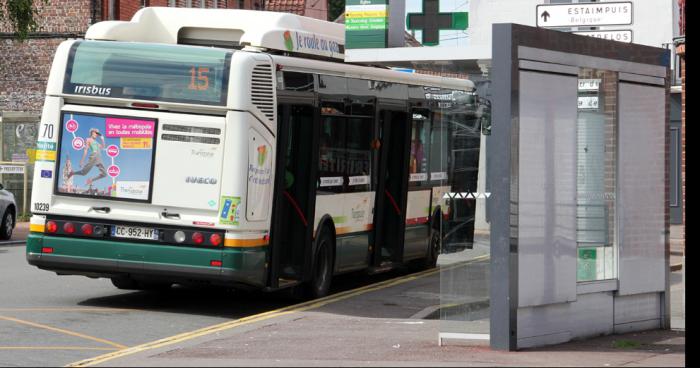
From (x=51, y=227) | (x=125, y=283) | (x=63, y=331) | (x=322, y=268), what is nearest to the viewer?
(x=63, y=331)

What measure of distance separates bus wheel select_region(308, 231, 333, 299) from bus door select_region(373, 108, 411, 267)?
1.57m

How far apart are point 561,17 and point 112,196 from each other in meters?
5.14

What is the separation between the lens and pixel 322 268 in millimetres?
16750

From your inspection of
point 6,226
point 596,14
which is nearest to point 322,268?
point 596,14

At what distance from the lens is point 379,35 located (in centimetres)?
1338

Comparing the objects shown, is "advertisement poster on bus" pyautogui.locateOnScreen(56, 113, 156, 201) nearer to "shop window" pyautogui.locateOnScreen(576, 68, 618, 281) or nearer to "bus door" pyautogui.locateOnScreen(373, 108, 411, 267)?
"bus door" pyautogui.locateOnScreen(373, 108, 411, 267)

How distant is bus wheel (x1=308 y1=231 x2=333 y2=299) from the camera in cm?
1652

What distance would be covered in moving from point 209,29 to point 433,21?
12.7 ft

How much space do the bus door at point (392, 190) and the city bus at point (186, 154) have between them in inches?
78.6

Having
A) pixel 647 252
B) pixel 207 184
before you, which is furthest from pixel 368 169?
pixel 647 252

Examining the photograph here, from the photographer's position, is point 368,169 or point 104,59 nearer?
point 104,59

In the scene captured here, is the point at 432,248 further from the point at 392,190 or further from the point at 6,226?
the point at 6,226

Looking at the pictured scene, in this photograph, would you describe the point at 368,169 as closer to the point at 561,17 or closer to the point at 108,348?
the point at 561,17

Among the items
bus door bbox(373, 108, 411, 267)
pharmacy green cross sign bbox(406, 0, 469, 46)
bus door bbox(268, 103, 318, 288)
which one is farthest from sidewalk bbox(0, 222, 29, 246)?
pharmacy green cross sign bbox(406, 0, 469, 46)
